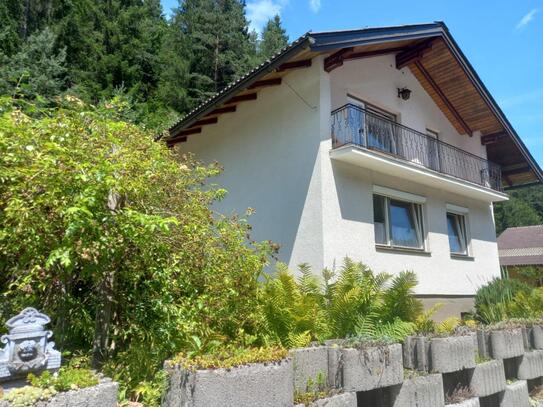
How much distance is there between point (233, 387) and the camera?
3477mm

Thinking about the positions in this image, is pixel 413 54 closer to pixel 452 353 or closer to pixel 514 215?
pixel 452 353

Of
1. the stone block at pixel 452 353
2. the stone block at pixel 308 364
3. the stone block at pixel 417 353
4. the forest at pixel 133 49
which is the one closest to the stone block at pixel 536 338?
the stone block at pixel 452 353

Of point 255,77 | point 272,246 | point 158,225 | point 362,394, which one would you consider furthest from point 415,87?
point 158,225

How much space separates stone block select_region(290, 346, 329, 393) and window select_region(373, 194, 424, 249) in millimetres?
6341

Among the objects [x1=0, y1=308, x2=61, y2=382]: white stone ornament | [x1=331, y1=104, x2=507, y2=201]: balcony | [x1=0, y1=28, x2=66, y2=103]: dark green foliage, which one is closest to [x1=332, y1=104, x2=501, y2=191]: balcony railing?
[x1=331, y1=104, x2=507, y2=201]: balcony

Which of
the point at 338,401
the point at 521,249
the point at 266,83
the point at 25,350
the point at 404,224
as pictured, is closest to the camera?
the point at 25,350

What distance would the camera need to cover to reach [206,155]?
12898mm

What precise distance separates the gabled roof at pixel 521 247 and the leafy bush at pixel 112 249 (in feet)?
88.4

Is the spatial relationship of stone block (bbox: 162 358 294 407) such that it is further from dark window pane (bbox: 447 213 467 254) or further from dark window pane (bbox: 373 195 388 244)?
dark window pane (bbox: 447 213 467 254)

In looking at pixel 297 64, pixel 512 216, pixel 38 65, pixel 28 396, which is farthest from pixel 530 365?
pixel 512 216

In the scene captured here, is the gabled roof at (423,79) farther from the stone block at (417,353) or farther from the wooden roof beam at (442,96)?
the stone block at (417,353)

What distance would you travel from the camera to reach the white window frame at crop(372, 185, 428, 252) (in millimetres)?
10664

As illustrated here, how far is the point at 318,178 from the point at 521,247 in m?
26.0

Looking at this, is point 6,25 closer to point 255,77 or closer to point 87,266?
point 255,77
